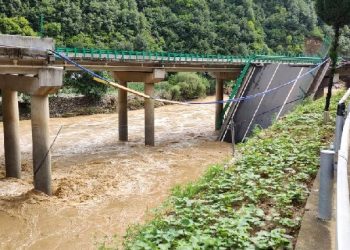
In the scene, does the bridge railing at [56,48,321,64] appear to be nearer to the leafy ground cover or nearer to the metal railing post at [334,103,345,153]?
the leafy ground cover

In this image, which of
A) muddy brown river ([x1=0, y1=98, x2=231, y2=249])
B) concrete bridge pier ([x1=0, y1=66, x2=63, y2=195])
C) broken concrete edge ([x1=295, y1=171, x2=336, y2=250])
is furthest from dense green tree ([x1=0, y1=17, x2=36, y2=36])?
broken concrete edge ([x1=295, y1=171, x2=336, y2=250])

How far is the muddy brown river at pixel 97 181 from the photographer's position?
11.1 m

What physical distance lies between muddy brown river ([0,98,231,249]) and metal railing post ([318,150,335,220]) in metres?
4.64

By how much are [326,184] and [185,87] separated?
42.0 meters

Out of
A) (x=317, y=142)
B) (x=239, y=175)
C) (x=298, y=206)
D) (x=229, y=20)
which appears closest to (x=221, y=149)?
(x=317, y=142)

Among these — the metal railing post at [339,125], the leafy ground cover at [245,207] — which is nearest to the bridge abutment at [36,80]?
the leafy ground cover at [245,207]

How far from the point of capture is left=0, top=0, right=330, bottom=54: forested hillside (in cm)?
4828

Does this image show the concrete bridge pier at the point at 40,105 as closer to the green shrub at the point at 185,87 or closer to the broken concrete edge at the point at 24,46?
the broken concrete edge at the point at 24,46

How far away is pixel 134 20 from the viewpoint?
5844 centimetres

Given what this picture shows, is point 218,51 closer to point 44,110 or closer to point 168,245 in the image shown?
point 44,110

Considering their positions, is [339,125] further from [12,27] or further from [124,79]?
[12,27]

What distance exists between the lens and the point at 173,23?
212ft

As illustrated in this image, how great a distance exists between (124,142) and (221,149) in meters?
6.22

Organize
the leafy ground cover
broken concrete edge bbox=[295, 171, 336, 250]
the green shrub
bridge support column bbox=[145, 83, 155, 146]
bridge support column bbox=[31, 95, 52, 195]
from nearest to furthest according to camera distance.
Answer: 1. broken concrete edge bbox=[295, 171, 336, 250]
2. the leafy ground cover
3. bridge support column bbox=[31, 95, 52, 195]
4. bridge support column bbox=[145, 83, 155, 146]
5. the green shrub
